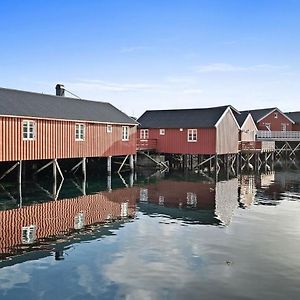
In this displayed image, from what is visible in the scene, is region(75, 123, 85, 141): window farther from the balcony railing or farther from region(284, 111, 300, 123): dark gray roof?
region(284, 111, 300, 123): dark gray roof

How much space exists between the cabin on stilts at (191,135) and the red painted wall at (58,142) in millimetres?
5118

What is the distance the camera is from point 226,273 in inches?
381

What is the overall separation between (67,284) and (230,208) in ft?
36.9

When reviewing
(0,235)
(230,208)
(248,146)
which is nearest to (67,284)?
(0,235)

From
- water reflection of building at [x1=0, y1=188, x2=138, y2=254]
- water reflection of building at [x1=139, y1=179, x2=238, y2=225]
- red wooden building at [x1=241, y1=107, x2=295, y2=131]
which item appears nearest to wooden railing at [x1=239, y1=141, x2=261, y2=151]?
red wooden building at [x1=241, y1=107, x2=295, y2=131]

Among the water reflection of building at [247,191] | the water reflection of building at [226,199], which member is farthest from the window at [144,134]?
the water reflection of building at [226,199]

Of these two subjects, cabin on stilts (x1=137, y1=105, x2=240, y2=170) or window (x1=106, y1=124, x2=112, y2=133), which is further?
cabin on stilts (x1=137, y1=105, x2=240, y2=170)

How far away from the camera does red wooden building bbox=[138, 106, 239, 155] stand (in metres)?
36.2

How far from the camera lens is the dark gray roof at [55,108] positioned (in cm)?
2444

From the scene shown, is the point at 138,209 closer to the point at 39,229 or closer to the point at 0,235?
the point at 39,229

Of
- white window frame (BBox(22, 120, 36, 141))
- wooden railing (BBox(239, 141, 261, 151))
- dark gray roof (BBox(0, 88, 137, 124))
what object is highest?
dark gray roof (BBox(0, 88, 137, 124))

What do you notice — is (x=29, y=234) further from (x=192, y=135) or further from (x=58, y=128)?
(x=192, y=135)

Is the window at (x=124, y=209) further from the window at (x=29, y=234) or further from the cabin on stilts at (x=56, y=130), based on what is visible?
the cabin on stilts at (x=56, y=130)

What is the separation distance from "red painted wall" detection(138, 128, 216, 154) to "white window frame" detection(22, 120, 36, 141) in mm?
16426
